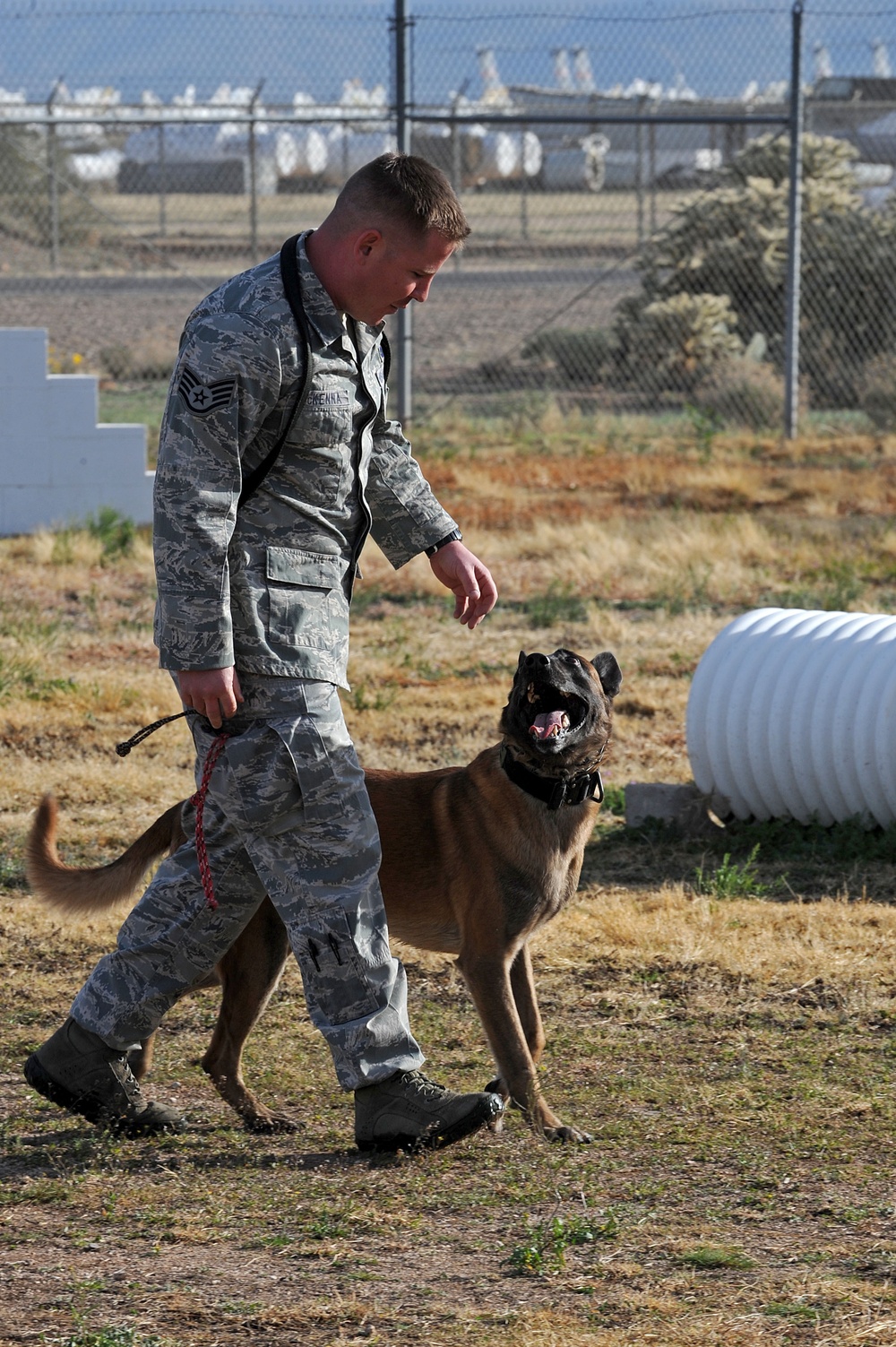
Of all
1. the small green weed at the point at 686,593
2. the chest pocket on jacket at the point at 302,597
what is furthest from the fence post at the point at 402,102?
the chest pocket on jacket at the point at 302,597

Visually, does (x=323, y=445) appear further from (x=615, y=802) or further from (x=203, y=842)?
(x=615, y=802)

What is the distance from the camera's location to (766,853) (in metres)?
6.13

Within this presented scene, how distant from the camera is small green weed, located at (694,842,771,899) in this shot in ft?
18.1

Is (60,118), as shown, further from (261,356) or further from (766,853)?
(261,356)

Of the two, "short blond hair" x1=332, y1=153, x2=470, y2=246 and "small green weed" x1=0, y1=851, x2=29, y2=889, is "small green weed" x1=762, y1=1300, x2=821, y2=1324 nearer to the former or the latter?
"short blond hair" x1=332, y1=153, x2=470, y2=246

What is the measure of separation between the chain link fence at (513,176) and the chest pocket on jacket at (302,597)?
9623 mm

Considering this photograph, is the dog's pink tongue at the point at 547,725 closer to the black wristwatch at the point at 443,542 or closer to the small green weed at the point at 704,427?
the black wristwatch at the point at 443,542

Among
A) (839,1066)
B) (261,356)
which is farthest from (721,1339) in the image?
(261,356)

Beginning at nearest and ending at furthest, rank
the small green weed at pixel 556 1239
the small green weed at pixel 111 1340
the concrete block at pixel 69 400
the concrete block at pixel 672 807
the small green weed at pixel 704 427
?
the small green weed at pixel 111 1340 < the small green weed at pixel 556 1239 < the concrete block at pixel 672 807 < the concrete block at pixel 69 400 < the small green weed at pixel 704 427

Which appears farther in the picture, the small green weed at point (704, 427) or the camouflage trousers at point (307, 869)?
Answer: the small green weed at point (704, 427)

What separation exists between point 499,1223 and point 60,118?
11.2 metres

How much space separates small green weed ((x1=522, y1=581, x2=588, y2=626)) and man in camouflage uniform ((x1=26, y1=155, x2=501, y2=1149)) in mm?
5779

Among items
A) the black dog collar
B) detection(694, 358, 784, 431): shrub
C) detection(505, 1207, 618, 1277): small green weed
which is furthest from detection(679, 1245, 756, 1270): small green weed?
detection(694, 358, 784, 431): shrub

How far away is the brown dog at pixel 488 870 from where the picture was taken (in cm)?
379
